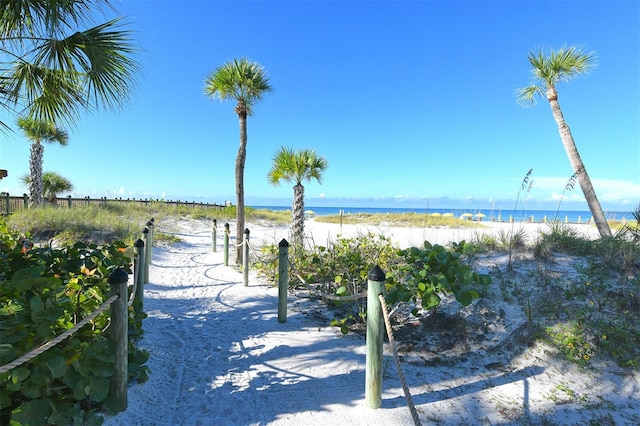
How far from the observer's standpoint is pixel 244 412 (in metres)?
2.69

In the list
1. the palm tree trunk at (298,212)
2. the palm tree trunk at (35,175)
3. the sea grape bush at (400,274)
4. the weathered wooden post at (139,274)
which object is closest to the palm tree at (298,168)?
the palm tree trunk at (298,212)

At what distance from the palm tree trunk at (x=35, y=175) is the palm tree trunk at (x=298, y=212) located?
14251 millimetres

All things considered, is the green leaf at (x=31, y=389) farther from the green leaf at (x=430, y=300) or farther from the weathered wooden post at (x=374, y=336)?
the green leaf at (x=430, y=300)

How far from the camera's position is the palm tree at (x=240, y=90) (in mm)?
8523

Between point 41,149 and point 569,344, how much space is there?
22.0 metres

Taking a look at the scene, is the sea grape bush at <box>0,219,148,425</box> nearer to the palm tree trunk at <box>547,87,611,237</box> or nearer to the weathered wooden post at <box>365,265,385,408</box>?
the weathered wooden post at <box>365,265,385,408</box>

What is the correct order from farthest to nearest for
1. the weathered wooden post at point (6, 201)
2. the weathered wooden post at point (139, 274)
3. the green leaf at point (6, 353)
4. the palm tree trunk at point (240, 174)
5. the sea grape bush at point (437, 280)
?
the weathered wooden post at point (6, 201) < the palm tree trunk at point (240, 174) < the weathered wooden post at point (139, 274) < the sea grape bush at point (437, 280) < the green leaf at point (6, 353)

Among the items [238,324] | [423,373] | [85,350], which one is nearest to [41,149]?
[238,324]

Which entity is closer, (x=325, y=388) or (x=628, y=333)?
(x=325, y=388)

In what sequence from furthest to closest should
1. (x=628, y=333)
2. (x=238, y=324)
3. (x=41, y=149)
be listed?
(x=41, y=149)
(x=238, y=324)
(x=628, y=333)

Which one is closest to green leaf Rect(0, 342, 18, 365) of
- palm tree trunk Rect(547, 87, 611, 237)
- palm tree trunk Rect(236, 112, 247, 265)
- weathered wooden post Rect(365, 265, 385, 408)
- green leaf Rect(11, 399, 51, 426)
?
green leaf Rect(11, 399, 51, 426)

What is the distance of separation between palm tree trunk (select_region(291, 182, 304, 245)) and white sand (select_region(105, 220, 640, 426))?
4.71 m

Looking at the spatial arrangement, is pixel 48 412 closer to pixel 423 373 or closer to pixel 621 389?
pixel 423 373

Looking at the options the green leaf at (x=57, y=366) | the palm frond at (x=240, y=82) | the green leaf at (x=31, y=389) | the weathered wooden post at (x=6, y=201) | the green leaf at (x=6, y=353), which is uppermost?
the palm frond at (x=240, y=82)
